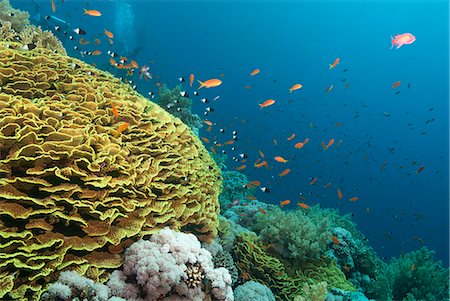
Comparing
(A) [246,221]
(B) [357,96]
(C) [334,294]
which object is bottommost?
(C) [334,294]

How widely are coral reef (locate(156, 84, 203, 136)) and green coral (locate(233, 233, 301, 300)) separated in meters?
5.16

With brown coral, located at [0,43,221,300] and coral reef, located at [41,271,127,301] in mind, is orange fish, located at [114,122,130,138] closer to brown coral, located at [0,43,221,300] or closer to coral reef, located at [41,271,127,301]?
brown coral, located at [0,43,221,300]

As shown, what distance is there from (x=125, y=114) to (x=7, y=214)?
2.12 metres

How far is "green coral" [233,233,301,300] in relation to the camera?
616 cm

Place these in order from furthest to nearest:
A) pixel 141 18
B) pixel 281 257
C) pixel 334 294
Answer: pixel 141 18, pixel 281 257, pixel 334 294

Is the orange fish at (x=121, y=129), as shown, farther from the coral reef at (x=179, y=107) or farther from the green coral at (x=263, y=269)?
the coral reef at (x=179, y=107)

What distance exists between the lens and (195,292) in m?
3.75

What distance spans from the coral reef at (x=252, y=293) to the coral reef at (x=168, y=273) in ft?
2.84

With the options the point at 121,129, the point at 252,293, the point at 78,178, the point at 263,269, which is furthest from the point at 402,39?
the point at 78,178

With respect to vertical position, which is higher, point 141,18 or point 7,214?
point 141,18

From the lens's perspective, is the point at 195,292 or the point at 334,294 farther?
the point at 334,294

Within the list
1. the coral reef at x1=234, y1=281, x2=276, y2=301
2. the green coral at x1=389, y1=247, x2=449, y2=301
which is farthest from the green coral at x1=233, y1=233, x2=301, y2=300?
the green coral at x1=389, y1=247, x2=449, y2=301

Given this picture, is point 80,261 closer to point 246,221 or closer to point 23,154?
point 23,154

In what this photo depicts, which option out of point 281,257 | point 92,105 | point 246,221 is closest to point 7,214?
point 92,105
